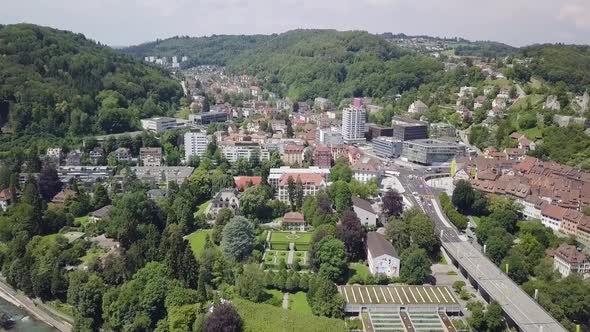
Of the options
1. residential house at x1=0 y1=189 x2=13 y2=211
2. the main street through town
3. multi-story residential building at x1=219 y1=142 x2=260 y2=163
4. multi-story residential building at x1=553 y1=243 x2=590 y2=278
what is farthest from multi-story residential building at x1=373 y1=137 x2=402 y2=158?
residential house at x1=0 y1=189 x2=13 y2=211

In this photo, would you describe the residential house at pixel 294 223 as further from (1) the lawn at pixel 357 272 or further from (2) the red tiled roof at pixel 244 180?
(2) the red tiled roof at pixel 244 180

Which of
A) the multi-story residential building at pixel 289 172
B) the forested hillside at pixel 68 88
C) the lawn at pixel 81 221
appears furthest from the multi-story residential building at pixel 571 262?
the forested hillside at pixel 68 88

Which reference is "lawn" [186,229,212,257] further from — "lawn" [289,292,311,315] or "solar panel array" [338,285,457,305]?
"solar panel array" [338,285,457,305]

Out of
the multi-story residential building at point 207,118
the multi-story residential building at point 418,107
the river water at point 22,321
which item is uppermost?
the multi-story residential building at point 418,107

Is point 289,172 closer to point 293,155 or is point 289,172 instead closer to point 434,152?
point 293,155

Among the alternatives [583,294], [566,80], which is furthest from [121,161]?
[566,80]
